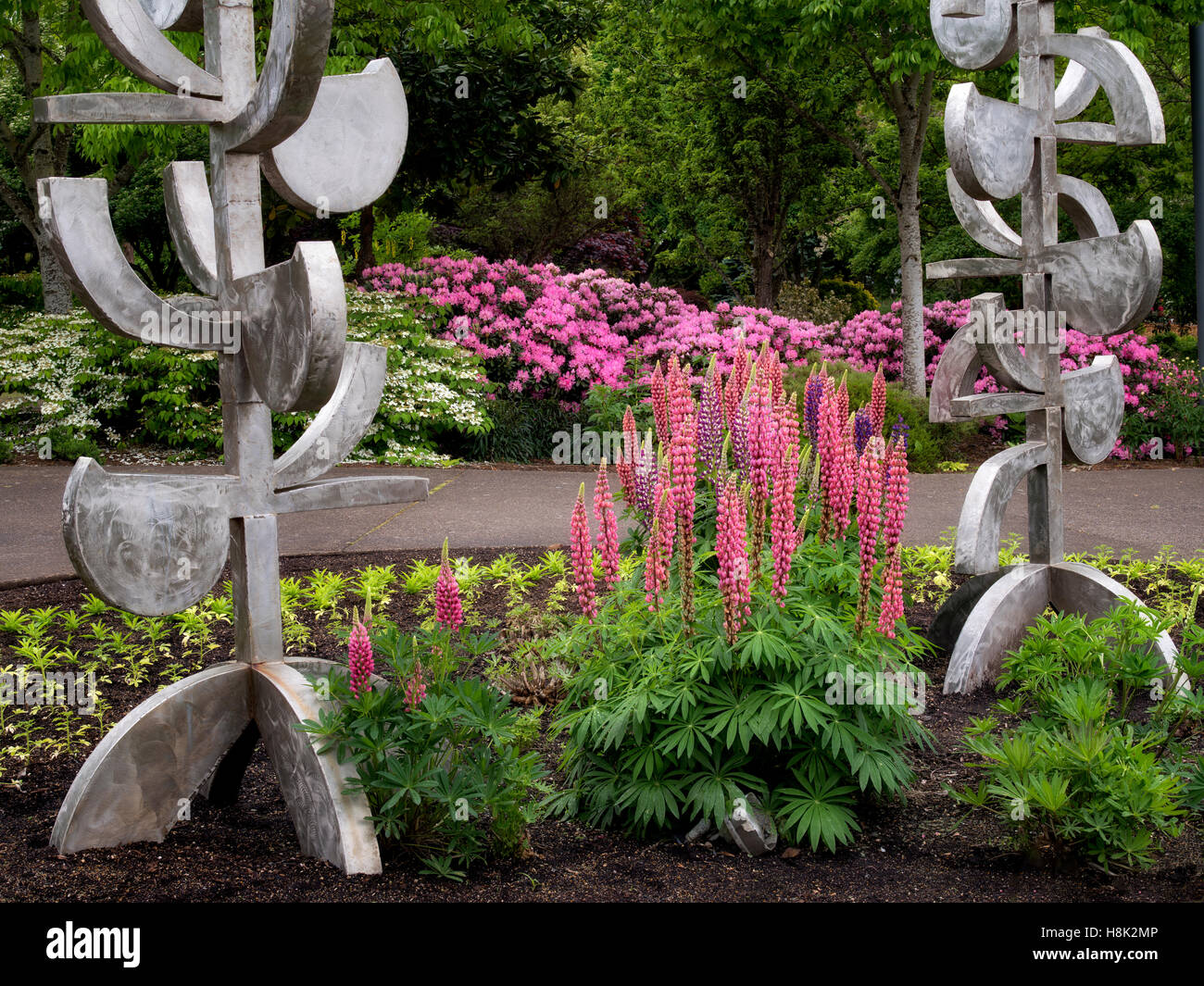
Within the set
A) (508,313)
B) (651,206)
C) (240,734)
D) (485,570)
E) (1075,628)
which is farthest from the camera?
(651,206)

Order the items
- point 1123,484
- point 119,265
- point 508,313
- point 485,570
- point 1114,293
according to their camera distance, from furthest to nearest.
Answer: point 508,313 → point 1123,484 → point 485,570 → point 1114,293 → point 119,265

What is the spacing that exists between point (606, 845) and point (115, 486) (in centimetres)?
173

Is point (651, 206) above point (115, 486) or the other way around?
above

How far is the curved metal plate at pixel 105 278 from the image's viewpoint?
10.2ft

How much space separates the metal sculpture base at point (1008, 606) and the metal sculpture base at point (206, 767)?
107 inches

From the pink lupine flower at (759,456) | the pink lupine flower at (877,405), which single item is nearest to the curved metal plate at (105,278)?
the pink lupine flower at (759,456)

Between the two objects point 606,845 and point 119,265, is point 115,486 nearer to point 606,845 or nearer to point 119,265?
point 119,265

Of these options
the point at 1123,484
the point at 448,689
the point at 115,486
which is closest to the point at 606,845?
the point at 448,689

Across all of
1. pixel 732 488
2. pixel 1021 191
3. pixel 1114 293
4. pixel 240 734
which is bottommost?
pixel 240 734

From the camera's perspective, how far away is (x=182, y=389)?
469 inches

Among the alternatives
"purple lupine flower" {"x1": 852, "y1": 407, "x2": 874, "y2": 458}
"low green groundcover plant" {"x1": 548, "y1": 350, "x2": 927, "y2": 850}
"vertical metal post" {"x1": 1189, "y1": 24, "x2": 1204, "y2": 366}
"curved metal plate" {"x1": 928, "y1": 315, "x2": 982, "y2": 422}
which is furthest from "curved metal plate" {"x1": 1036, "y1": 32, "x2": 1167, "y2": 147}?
"vertical metal post" {"x1": 1189, "y1": 24, "x2": 1204, "y2": 366}

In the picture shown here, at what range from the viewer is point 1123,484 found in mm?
10547

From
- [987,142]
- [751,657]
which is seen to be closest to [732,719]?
[751,657]

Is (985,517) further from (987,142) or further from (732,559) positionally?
(732,559)
